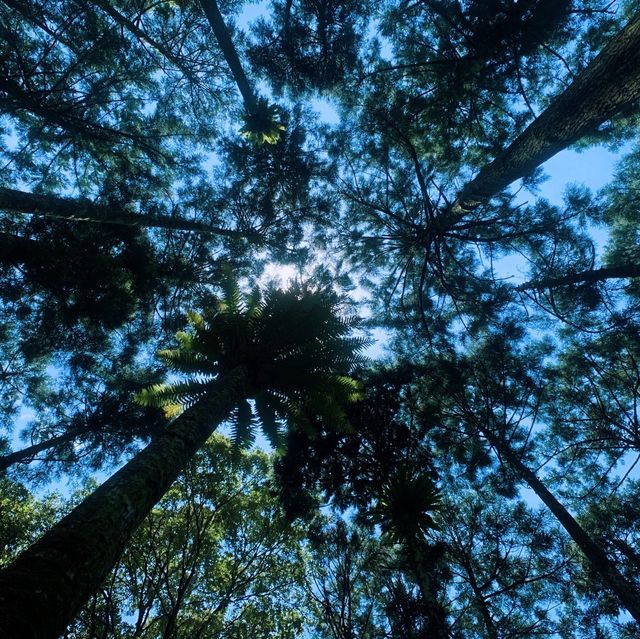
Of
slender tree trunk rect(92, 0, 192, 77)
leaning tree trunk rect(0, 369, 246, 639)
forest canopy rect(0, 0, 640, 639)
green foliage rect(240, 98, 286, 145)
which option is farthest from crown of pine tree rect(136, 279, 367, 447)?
slender tree trunk rect(92, 0, 192, 77)

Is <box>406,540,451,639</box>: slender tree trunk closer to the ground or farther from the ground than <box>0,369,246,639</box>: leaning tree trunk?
farther from the ground

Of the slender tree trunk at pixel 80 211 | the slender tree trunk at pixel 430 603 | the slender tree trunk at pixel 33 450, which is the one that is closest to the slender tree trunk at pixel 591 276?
the slender tree trunk at pixel 430 603

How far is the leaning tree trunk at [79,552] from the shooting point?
1.56 metres

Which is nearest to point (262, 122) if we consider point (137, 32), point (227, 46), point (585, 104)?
point (227, 46)

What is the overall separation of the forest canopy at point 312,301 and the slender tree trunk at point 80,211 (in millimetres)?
49

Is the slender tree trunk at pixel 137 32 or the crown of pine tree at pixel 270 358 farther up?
the slender tree trunk at pixel 137 32

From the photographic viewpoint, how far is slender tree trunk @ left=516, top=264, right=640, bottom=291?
283 inches

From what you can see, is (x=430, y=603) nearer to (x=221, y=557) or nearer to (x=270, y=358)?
(x=270, y=358)

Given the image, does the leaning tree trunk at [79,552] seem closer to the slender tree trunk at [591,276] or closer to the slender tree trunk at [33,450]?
the slender tree trunk at [33,450]

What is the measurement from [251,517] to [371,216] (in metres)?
9.06

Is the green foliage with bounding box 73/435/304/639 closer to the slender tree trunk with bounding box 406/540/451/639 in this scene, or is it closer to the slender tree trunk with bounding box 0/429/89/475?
the slender tree trunk with bounding box 0/429/89/475

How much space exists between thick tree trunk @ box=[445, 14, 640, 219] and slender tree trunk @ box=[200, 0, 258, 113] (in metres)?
5.15

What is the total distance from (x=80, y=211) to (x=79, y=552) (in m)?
6.74

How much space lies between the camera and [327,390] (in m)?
6.55
